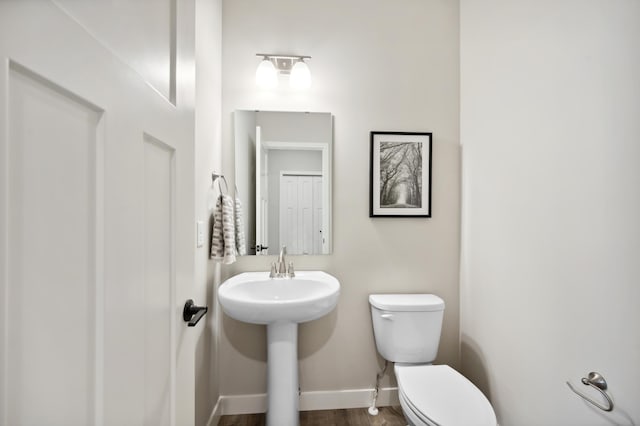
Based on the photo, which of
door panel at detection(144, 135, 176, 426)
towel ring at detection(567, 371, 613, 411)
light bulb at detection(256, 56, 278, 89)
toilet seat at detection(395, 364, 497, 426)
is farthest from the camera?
light bulb at detection(256, 56, 278, 89)

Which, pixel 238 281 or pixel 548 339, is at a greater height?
pixel 238 281

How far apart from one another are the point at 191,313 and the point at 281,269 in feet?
2.93

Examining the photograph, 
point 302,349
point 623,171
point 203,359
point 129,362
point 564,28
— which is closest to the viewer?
point 129,362

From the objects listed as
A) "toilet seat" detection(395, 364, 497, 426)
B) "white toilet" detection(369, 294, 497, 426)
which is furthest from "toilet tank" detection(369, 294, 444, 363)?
"toilet seat" detection(395, 364, 497, 426)

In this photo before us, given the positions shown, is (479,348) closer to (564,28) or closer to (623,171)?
(623,171)

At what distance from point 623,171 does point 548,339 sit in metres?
0.70

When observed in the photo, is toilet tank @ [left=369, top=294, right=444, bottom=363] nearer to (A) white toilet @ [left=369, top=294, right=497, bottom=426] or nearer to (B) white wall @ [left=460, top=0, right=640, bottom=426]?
(A) white toilet @ [left=369, top=294, right=497, bottom=426]

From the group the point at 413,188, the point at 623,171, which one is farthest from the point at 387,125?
the point at 623,171

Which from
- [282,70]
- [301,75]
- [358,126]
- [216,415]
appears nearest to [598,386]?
[358,126]

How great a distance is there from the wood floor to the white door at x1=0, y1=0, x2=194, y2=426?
1.17 meters

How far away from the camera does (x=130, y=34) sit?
22.1 inches

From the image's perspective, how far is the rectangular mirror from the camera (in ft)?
5.89

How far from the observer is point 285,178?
5.96 ft

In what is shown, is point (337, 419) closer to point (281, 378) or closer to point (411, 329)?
point (281, 378)
